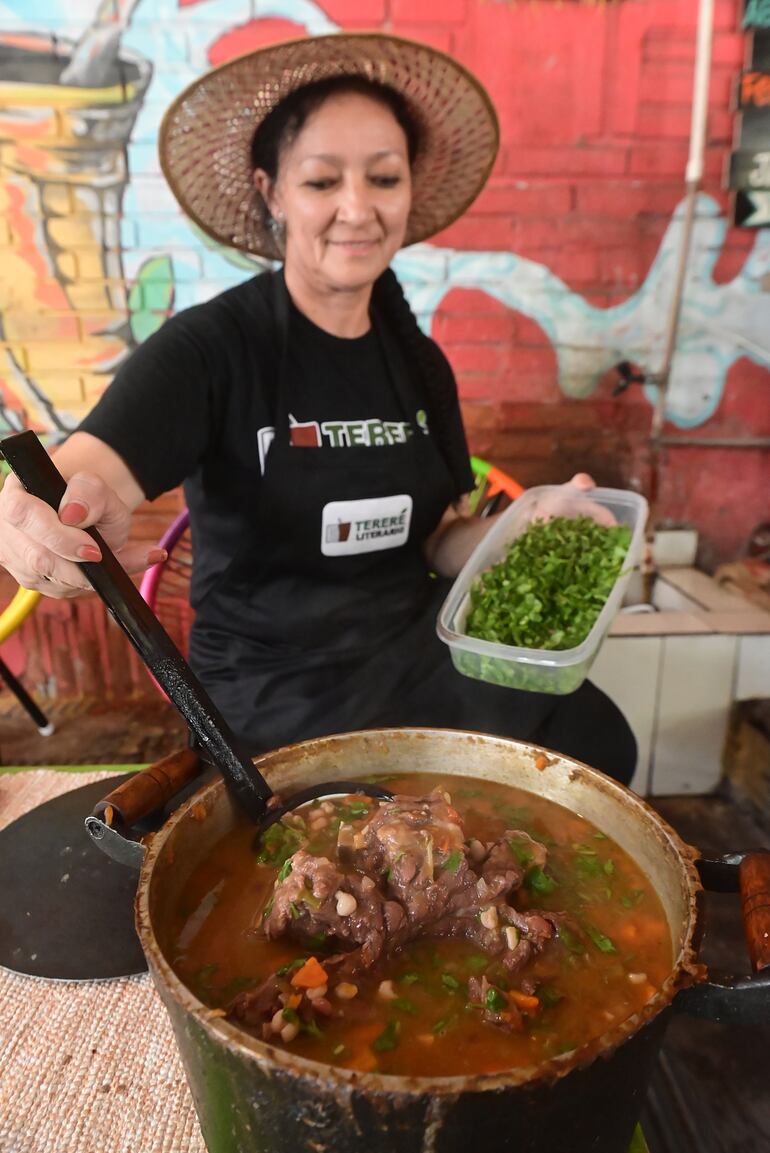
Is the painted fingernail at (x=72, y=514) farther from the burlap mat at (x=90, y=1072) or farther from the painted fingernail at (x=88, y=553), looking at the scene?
the burlap mat at (x=90, y=1072)

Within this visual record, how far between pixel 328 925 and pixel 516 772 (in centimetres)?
36

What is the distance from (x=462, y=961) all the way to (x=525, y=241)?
112 inches

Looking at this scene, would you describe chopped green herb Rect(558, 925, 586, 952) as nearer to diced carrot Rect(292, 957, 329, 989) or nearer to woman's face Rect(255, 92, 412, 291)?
diced carrot Rect(292, 957, 329, 989)

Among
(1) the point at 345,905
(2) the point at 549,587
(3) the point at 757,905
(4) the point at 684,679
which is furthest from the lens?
(4) the point at 684,679

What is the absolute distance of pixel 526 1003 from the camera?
809mm

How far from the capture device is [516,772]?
1101mm

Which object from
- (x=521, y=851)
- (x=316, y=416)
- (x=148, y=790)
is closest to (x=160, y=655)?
(x=148, y=790)

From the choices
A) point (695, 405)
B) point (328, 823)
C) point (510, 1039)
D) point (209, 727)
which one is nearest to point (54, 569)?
point (209, 727)

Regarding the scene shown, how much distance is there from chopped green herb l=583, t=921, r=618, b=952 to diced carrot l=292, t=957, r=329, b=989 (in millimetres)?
309

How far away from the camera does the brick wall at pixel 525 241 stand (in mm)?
2854

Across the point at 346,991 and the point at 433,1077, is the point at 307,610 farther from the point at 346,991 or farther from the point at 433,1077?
the point at 433,1077

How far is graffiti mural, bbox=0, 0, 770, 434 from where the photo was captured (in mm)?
2828

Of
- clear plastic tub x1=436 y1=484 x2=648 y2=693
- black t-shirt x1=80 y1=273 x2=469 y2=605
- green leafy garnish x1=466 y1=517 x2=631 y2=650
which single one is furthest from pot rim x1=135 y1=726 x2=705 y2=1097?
black t-shirt x1=80 y1=273 x2=469 y2=605

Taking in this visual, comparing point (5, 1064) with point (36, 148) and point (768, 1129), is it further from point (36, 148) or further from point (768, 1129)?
point (36, 148)
